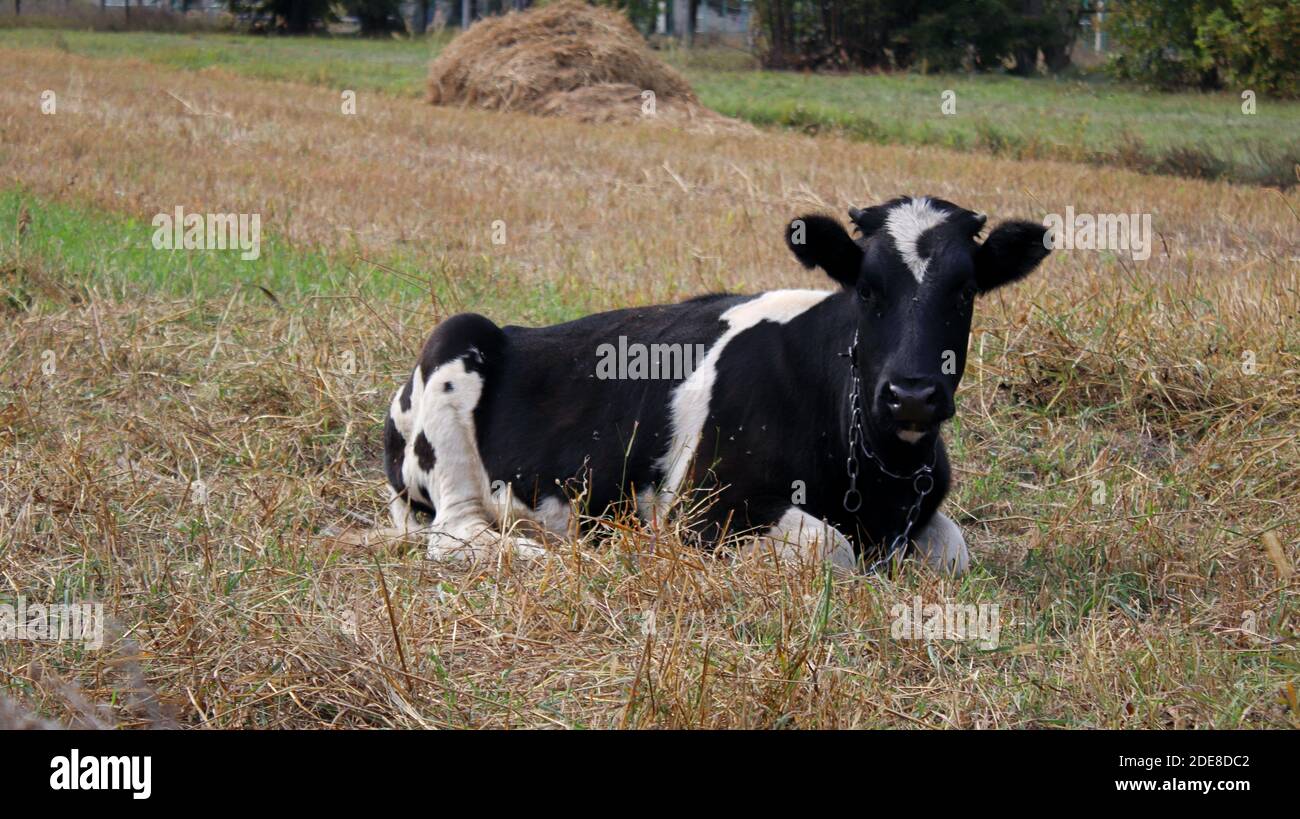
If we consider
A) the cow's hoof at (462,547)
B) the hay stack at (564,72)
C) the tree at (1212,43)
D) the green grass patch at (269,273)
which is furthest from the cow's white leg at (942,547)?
the hay stack at (564,72)

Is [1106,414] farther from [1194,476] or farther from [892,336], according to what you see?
[892,336]

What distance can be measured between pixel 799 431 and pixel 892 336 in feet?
2.44

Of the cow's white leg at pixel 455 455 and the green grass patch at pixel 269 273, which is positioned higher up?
the green grass patch at pixel 269 273

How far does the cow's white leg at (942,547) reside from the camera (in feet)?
18.6

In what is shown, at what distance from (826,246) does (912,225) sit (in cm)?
35

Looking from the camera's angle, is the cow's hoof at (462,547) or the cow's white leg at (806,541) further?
the cow's hoof at (462,547)

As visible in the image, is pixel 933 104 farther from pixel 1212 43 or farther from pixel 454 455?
pixel 454 455

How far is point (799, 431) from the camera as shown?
19.1 feet

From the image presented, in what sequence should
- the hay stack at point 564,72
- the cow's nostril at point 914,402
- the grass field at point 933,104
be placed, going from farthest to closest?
the hay stack at point 564,72 < the grass field at point 933,104 < the cow's nostril at point 914,402

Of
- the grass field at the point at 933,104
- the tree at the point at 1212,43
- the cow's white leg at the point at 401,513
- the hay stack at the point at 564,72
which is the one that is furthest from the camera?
the hay stack at the point at 564,72

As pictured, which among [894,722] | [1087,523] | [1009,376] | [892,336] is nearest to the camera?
[894,722]

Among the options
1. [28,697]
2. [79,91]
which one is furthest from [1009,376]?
[79,91]

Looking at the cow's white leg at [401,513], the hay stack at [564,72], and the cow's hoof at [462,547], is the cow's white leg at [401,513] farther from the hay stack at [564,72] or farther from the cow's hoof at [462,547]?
the hay stack at [564,72]

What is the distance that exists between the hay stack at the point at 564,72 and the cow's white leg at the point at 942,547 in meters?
16.4
